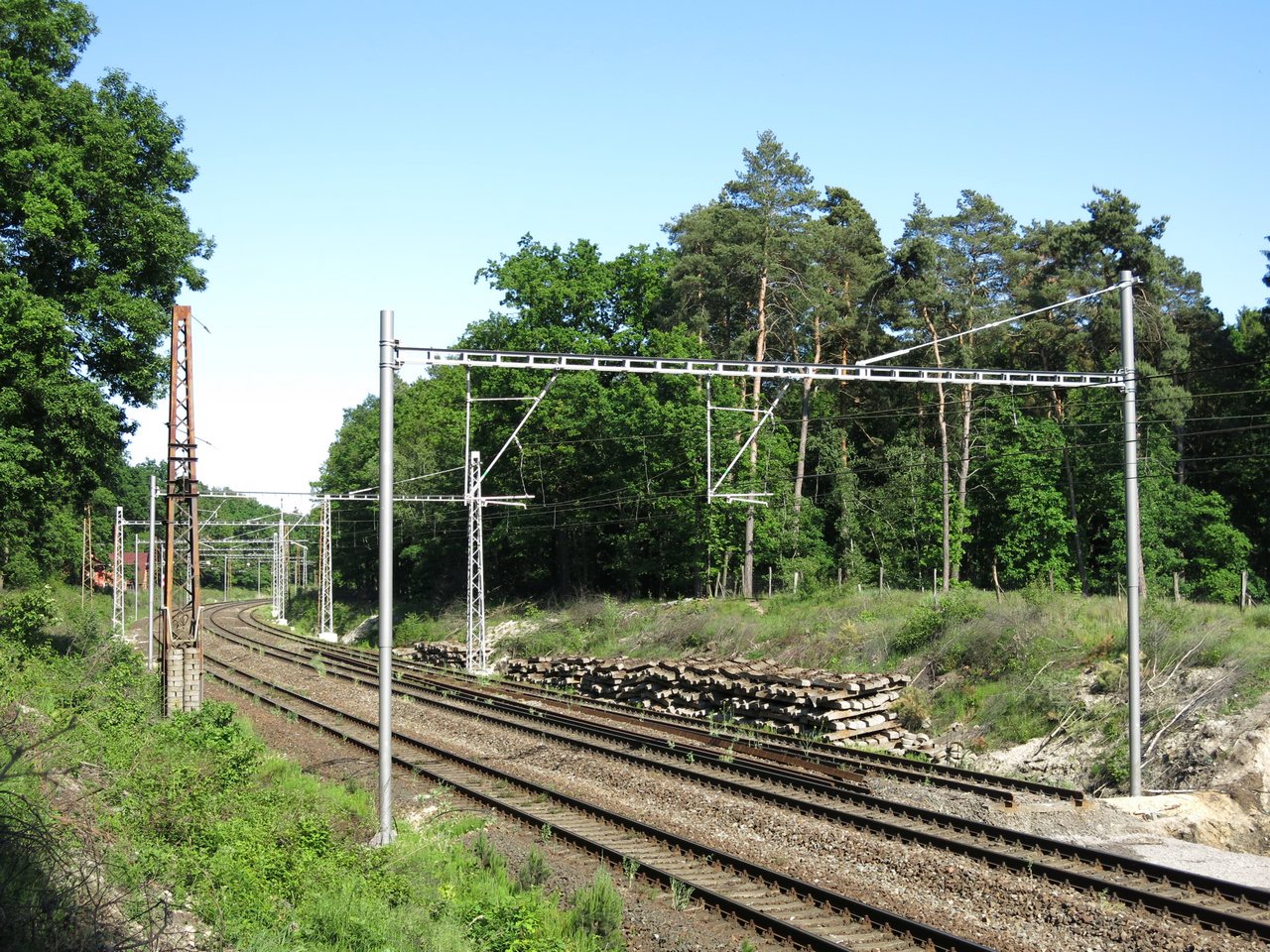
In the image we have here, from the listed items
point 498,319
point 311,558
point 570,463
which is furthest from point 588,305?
point 311,558

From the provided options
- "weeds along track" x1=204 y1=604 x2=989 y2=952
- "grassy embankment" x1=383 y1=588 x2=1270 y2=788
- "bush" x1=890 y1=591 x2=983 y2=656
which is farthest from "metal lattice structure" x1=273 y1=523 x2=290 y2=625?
"weeds along track" x1=204 y1=604 x2=989 y2=952

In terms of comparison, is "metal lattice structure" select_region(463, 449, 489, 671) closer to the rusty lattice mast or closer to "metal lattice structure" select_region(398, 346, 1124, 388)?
the rusty lattice mast

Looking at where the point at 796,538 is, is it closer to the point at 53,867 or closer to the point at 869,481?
the point at 869,481

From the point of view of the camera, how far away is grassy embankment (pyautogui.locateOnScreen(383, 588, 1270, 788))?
1834 cm

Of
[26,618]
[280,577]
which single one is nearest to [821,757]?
[26,618]

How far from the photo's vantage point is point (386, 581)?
12039 mm

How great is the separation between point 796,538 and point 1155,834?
2844 cm

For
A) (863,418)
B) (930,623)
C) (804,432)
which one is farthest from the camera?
(863,418)

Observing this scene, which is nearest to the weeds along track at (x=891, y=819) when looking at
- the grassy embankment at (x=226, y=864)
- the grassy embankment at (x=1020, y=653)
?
the grassy embankment at (x=226, y=864)

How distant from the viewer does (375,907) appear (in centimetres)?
908

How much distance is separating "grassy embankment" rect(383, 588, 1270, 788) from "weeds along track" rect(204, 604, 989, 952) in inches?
318

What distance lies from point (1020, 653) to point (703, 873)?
12.3 meters

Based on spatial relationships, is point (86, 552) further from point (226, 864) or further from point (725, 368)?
point (226, 864)

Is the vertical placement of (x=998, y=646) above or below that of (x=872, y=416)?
below
